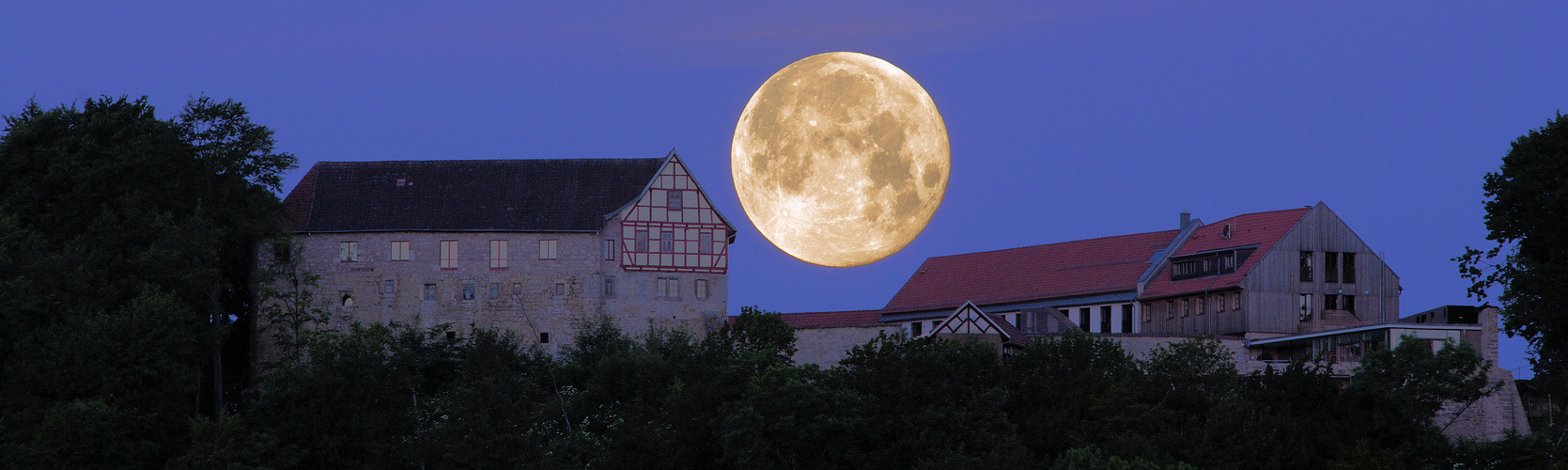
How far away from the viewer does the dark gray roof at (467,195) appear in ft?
190

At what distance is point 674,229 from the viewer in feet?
193

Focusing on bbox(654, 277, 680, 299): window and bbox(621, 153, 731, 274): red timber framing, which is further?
bbox(621, 153, 731, 274): red timber framing

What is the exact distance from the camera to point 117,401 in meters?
47.9

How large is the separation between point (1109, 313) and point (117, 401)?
2949cm

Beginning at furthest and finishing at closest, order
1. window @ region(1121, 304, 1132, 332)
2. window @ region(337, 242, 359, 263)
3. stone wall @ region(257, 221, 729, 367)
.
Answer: window @ region(1121, 304, 1132, 332) < window @ region(337, 242, 359, 263) < stone wall @ region(257, 221, 729, 367)

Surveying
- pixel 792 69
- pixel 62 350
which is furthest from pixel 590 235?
pixel 792 69

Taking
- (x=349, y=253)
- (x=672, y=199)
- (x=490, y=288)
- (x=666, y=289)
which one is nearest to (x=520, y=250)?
(x=490, y=288)

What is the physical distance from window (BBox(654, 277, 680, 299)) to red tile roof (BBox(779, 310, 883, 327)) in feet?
11.2

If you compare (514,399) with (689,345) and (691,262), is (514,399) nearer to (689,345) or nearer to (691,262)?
(689,345)

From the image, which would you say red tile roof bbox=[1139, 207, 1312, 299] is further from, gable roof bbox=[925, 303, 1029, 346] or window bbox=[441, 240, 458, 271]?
window bbox=[441, 240, 458, 271]

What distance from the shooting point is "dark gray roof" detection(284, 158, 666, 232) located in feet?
190

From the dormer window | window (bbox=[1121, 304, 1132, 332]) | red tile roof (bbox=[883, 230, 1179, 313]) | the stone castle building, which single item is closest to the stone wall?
the stone castle building

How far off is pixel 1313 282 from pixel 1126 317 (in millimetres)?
5809

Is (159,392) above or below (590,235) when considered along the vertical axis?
below
